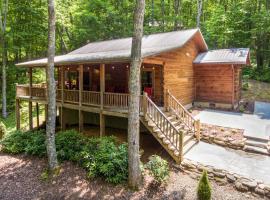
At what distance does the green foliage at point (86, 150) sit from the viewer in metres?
8.34

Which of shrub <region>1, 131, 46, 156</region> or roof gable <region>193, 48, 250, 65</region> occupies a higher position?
roof gable <region>193, 48, 250, 65</region>

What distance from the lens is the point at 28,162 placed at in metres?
10.2

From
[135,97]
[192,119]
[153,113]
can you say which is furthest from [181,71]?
[135,97]

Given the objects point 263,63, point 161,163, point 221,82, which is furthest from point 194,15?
point 161,163

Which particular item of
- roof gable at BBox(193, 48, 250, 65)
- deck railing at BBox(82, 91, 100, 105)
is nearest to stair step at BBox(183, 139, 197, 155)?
deck railing at BBox(82, 91, 100, 105)

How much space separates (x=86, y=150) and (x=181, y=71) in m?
8.57

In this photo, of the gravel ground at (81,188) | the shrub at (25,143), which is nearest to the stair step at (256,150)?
the gravel ground at (81,188)

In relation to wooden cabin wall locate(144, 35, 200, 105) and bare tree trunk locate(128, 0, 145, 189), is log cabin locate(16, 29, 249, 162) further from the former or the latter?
bare tree trunk locate(128, 0, 145, 189)

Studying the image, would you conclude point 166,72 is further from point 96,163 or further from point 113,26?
point 113,26

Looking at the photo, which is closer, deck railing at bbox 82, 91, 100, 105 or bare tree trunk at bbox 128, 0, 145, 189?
bare tree trunk at bbox 128, 0, 145, 189

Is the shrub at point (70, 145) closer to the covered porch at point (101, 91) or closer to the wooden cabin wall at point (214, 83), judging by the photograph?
the covered porch at point (101, 91)

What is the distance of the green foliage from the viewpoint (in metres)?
8.34

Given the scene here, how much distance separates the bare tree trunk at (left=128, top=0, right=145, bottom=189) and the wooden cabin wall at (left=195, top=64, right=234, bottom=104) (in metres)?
10.4

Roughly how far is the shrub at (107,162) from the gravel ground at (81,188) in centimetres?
30
